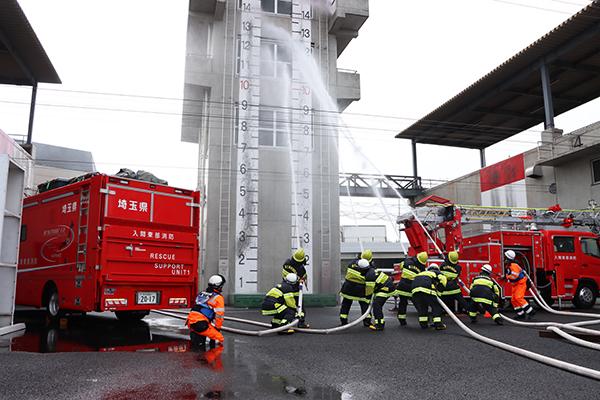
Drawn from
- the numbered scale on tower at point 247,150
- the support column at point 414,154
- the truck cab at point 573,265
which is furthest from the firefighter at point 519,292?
the support column at point 414,154

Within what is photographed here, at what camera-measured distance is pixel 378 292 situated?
9.62 metres

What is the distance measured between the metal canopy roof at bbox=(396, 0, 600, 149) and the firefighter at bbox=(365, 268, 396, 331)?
14.6 metres

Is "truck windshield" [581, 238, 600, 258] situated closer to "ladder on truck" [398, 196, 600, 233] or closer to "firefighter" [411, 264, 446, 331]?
"ladder on truck" [398, 196, 600, 233]

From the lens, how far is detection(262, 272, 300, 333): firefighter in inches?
338

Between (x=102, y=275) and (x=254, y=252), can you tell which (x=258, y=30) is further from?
(x=102, y=275)

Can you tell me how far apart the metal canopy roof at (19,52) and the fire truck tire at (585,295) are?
68.0 ft

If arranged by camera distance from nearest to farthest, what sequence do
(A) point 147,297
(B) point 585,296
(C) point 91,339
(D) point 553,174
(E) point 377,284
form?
(C) point 91,339 → (A) point 147,297 → (E) point 377,284 → (B) point 585,296 → (D) point 553,174

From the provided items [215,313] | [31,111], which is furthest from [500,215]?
[31,111]

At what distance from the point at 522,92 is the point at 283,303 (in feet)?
70.3

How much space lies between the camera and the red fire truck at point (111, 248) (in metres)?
8.72

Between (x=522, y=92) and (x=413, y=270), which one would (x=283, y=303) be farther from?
(x=522, y=92)

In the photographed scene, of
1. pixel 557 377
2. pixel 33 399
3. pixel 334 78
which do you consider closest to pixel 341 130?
pixel 334 78

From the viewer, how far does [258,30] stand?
57.5 ft

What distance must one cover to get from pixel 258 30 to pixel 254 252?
7900 millimetres
